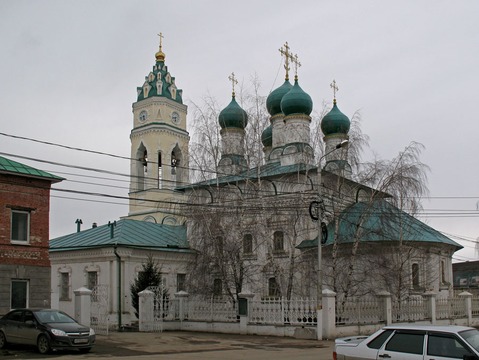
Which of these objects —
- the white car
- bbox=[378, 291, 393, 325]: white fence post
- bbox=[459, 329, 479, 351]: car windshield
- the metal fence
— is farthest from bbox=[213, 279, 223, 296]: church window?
bbox=[459, 329, 479, 351]: car windshield

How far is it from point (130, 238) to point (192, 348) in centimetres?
1522

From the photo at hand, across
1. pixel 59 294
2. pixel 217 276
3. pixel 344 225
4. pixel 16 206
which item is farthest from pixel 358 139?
pixel 59 294

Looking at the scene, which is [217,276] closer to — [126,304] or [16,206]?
[126,304]

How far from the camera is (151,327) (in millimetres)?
28859

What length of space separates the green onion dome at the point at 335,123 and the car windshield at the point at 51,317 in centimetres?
2511

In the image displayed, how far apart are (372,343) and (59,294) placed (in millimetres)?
27893

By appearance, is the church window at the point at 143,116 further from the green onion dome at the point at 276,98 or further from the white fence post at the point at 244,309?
the white fence post at the point at 244,309

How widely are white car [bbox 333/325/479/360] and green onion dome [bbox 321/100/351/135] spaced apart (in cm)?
3045

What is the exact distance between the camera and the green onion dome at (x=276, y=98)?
4278 centimetres

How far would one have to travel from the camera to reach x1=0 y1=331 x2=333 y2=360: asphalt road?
18266 millimetres

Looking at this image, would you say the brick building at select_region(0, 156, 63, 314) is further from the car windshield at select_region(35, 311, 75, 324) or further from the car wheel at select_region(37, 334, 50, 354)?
the car wheel at select_region(37, 334, 50, 354)

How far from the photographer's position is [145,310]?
28.9 m

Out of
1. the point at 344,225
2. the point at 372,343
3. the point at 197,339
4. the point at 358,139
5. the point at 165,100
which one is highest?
the point at 165,100

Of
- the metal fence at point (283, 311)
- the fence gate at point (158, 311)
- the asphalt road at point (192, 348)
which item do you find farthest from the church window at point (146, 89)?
the metal fence at point (283, 311)
